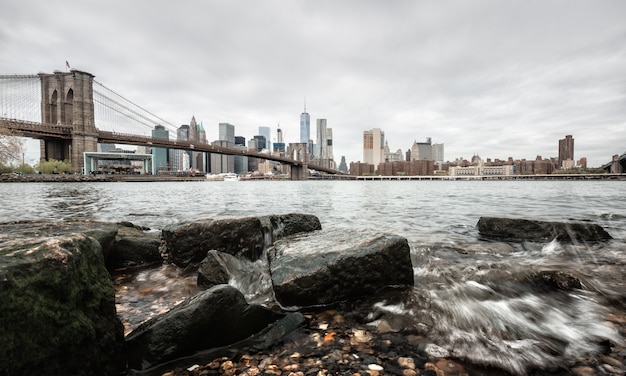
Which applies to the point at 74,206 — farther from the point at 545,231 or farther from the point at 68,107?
the point at 68,107

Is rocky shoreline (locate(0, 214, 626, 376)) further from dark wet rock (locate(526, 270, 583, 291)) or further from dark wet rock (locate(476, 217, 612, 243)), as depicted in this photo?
dark wet rock (locate(476, 217, 612, 243))

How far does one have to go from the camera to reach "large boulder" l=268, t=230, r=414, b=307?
3.77m

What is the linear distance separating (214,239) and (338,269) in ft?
9.24

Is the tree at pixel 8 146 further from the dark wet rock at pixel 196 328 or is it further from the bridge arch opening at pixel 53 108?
the bridge arch opening at pixel 53 108

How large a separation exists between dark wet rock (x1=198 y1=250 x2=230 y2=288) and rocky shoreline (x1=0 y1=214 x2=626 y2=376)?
0.06ft

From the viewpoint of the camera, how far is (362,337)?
3.00 m

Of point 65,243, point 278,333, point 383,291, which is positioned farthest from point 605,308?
point 65,243

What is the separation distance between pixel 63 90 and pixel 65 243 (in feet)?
289

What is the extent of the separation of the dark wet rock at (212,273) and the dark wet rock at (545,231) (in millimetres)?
7163

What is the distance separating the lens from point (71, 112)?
6744cm

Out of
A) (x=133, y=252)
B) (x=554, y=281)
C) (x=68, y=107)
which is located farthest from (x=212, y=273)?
(x=68, y=107)

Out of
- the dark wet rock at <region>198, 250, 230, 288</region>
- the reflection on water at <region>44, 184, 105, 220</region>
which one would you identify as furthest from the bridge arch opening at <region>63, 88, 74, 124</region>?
the dark wet rock at <region>198, 250, 230, 288</region>

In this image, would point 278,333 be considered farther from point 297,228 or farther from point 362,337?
point 297,228

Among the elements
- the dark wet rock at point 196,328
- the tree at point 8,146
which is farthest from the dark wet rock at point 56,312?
the tree at point 8,146
